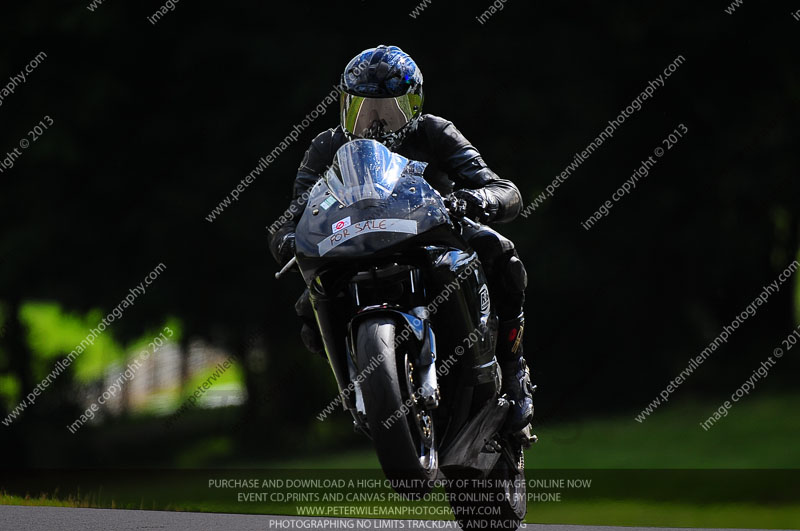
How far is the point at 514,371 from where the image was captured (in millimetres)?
5723

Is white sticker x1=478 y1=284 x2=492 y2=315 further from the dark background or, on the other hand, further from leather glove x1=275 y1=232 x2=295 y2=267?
the dark background

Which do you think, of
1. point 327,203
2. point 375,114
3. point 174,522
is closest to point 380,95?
point 375,114

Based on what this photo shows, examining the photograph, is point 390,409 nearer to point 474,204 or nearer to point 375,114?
point 474,204

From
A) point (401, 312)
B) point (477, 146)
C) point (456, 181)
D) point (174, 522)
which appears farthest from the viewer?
point (477, 146)

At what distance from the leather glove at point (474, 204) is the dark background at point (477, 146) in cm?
714

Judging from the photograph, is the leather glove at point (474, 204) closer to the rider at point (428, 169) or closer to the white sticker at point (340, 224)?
the rider at point (428, 169)

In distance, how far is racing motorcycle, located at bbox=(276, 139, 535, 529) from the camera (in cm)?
434

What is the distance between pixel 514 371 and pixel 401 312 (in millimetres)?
1376

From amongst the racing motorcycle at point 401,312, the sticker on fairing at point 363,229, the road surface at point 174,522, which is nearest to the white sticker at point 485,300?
the racing motorcycle at point 401,312

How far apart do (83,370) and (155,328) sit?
1.59 meters

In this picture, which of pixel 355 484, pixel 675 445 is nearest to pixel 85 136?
pixel 355 484

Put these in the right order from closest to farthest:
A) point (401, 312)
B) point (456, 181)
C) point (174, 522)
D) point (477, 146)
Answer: point (401, 312) → point (456, 181) → point (174, 522) → point (477, 146)

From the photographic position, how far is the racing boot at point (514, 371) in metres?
5.66

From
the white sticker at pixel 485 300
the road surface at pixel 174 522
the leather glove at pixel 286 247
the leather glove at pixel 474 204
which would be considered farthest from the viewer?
the road surface at pixel 174 522
